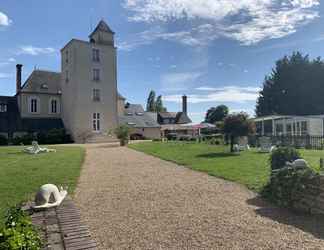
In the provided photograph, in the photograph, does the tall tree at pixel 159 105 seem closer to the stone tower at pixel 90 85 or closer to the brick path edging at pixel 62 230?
the stone tower at pixel 90 85

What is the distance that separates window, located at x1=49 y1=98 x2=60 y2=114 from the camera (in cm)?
3572

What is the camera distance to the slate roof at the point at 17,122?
3188 cm

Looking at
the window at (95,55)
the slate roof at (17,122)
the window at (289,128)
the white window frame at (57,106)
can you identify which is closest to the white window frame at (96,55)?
the window at (95,55)

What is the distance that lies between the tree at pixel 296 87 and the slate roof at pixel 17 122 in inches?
1293

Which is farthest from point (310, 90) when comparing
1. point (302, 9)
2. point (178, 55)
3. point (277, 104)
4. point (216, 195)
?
point (216, 195)

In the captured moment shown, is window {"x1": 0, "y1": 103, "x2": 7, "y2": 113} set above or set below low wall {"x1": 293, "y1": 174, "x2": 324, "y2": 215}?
above

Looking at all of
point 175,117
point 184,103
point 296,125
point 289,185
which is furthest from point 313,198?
point 184,103

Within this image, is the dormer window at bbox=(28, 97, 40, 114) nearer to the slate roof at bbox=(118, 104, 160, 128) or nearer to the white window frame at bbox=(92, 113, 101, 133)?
the white window frame at bbox=(92, 113, 101, 133)

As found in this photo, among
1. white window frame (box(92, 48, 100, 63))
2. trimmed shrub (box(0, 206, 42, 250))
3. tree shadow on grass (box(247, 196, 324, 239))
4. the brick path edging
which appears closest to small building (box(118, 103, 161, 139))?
white window frame (box(92, 48, 100, 63))

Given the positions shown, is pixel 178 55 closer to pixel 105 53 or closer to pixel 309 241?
pixel 105 53

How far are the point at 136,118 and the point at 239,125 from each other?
26.5m

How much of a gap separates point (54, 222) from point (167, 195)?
9.52ft

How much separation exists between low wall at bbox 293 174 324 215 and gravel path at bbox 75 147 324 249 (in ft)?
0.78

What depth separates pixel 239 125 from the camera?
49.7 ft
